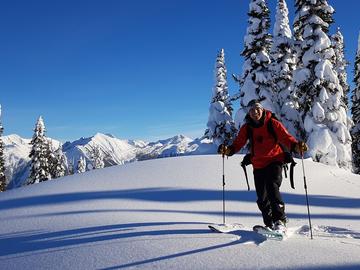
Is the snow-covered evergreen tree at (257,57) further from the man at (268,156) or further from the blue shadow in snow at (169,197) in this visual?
the man at (268,156)

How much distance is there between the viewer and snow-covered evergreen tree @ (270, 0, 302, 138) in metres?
30.3

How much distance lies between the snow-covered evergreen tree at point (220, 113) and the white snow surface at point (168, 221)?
23273 millimetres

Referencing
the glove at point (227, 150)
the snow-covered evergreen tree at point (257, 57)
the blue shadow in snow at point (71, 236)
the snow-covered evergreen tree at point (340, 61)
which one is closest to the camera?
the blue shadow in snow at point (71, 236)

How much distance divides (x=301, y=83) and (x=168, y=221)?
20801 millimetres

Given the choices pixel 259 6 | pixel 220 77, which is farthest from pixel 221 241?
pixel 220 77

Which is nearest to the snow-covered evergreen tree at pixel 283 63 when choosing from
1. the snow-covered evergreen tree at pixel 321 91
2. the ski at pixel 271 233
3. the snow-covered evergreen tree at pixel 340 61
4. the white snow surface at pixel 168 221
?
the snow-covered evergreen tree at pixel 321 91

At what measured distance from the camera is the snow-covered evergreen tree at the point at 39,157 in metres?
43.9

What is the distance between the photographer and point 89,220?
756 centimetres

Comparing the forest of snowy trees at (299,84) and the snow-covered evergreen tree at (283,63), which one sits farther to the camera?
the snow-covered evergreen tree at (283,63)

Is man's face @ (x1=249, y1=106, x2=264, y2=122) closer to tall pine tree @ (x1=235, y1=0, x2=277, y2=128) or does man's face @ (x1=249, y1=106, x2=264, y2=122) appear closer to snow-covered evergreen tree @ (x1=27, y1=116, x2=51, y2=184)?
tall pine tree @ (x1=235, y1=0, x2=277, y2=128)

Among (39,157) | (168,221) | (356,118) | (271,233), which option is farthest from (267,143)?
(39,157)

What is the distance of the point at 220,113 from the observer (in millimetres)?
38781

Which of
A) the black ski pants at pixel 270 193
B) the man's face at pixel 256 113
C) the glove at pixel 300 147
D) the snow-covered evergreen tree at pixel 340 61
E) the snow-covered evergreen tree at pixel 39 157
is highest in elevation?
the snow-covered evergreen tree at pixel 340 61

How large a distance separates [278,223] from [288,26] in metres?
27.6
